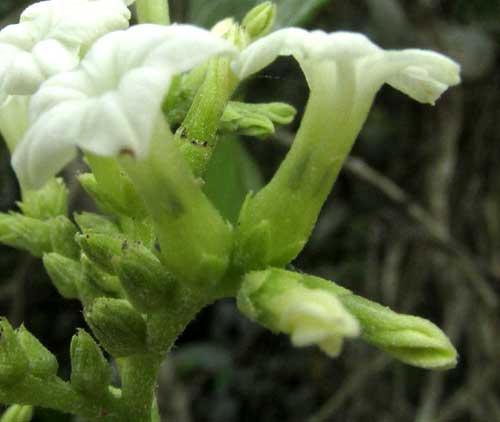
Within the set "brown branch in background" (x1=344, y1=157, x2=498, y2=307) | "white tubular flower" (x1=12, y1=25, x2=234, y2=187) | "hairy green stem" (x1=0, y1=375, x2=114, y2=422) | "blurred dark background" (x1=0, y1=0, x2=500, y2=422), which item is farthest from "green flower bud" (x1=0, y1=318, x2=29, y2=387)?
"brown branch in background" (x1=344, y1=157, x2=498, y2=307)

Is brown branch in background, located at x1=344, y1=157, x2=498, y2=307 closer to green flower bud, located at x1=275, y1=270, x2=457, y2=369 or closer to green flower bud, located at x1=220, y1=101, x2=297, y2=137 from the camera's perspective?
green flower bud, located at x1=220, y1=101, x2=297, y2=137

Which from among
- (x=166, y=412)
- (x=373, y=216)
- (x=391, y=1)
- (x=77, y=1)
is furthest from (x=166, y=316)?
(x=373, y=216)

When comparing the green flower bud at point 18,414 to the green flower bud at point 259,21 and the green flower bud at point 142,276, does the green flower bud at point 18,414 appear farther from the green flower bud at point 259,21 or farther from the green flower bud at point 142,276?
the green flower bud at point 259,21

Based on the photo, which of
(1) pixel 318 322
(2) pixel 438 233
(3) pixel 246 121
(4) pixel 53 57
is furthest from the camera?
(2) pixel 438 233

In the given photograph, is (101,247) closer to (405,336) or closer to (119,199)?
(119,199)

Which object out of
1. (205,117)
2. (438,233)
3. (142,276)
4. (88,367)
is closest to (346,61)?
(205,117)

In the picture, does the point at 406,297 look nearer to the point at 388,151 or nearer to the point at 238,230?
the point at 388,151

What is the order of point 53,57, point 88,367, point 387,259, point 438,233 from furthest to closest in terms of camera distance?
point 387,259 < point 438,233 < point 88,367 < point 53,57
